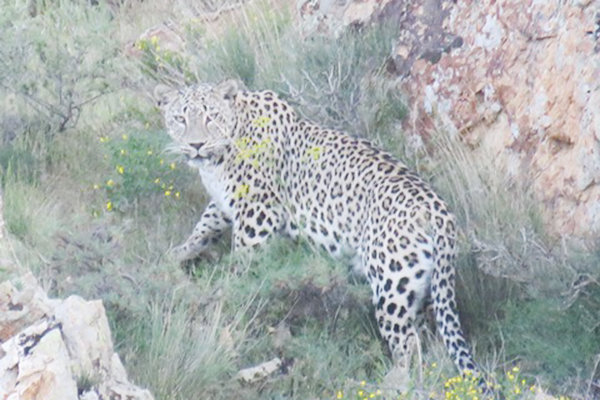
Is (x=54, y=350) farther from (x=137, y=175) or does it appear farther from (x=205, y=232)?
(x=137, y=175)

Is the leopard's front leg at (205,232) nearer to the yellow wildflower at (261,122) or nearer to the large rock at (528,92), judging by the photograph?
the yellow wildflower at (261,122)

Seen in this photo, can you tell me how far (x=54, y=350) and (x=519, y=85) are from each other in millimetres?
4509

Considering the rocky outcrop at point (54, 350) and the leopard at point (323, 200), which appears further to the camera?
the leopard at point (323, 200)

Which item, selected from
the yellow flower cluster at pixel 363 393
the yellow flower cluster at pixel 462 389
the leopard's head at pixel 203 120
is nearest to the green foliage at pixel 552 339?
the yellow flower cluster at pixel 462 389

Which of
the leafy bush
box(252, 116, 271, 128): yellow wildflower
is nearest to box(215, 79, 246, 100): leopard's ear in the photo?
box(252, 116, 271, 128): yellow wildflower

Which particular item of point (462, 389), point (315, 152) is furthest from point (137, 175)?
point (462, 389)

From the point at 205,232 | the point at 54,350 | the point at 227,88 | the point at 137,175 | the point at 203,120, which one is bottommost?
the point at 205,232

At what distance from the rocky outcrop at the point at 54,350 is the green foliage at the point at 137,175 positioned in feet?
11.1

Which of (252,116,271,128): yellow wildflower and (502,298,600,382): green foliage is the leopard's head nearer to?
(252,116,271,128): yellow wildflower

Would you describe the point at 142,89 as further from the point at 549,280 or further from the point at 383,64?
the point at 549,280

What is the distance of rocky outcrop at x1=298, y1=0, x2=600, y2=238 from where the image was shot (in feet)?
29.1

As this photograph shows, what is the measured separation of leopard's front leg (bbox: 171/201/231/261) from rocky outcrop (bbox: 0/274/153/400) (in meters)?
2.91

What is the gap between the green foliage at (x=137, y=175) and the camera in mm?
10148

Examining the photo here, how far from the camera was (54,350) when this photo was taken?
6.11 meters
